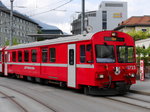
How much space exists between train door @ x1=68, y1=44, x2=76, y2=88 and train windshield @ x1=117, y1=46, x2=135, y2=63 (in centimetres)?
211

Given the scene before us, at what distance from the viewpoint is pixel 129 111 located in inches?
317

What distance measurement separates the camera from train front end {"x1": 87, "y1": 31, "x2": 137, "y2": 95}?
1098 centimetres

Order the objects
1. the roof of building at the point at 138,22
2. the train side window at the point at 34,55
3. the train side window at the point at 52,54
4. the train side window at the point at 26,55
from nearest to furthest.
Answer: the train side window at the point at 52,54 → the train side window at the point at 34,55 → the train side window at the point at 26,55 → the roof of building at the point at 138,22

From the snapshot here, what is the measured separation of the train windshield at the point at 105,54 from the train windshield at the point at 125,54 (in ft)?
1.30

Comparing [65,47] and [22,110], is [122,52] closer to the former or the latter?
[65,47]

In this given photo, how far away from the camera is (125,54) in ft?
39.4

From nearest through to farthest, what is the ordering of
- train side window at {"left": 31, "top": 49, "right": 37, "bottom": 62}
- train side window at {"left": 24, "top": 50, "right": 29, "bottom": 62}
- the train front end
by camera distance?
1. the train front end
2. train side window at {"left": 31, "top": 49, "right": 37, "bottom": 62}
3. train side window at {"left": 24, "top": 50, "right": 29, "bottom": 62}

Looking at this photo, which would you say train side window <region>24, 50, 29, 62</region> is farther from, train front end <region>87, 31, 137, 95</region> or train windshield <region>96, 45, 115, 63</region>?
train windshield <region>96, 45, 115, 63</region>

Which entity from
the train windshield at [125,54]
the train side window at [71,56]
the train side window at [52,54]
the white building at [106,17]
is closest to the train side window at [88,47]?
the train side window at [71,56]

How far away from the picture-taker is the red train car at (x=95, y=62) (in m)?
11.0

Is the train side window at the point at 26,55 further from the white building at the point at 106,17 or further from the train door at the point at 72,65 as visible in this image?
the white building at the point at 106,17

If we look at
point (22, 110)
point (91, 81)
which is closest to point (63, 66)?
point (91, 81)

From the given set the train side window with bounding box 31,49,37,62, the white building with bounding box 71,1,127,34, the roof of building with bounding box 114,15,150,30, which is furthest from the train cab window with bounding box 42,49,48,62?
the white building with bounding box 71,1,127,34

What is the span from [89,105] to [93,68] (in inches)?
86.4
